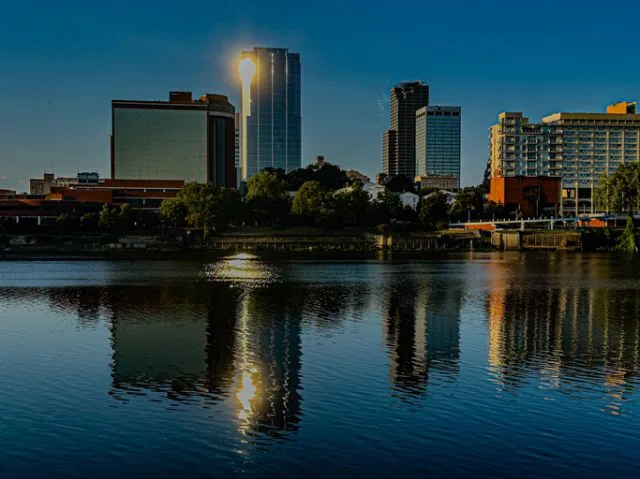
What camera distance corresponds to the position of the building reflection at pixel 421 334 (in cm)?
3109

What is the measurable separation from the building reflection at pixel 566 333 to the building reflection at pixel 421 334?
222 cm

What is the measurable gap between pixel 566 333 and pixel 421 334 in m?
8.11

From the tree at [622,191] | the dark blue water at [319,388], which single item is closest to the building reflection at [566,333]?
the dark blue water at [319,388]

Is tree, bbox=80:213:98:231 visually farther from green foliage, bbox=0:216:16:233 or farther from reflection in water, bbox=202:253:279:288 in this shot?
reflection in water, bbox=202:253:279:288

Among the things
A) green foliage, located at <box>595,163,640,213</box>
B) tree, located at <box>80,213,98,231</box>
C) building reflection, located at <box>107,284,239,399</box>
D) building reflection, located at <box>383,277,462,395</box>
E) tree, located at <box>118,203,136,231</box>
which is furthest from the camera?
tree, located at <box>118,203,136,231</box>

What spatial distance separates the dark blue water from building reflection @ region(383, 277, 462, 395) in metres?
0.17

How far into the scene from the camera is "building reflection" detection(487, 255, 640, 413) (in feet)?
99.8

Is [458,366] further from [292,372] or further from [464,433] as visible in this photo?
[464,433]

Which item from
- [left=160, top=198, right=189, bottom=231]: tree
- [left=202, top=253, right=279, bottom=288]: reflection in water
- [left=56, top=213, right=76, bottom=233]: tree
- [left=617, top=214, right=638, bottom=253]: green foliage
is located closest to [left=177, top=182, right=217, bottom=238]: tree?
[left=160, top=198, right=189, bottom=231]: tree

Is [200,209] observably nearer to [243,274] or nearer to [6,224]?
[6,224]

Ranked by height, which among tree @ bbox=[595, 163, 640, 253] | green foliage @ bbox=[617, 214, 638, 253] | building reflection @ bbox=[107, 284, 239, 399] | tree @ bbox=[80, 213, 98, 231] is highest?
tree @ bbox=[595, 163, 640, 253]

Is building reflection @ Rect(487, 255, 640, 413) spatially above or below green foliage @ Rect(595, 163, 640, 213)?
below

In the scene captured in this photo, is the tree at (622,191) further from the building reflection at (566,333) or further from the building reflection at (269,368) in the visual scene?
the building reflection at (269,368)

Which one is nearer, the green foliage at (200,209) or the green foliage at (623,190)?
the green foliage at (623,190)
